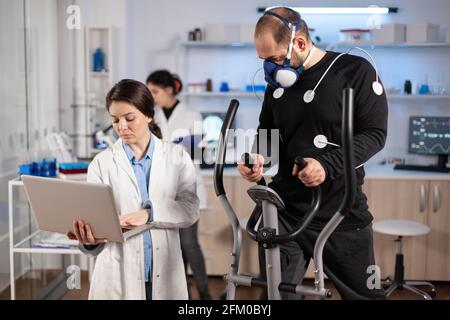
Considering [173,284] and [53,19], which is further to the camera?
[53,19]

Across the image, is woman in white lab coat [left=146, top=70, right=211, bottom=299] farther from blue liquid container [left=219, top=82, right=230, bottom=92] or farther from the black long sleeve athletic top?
the black long sleeve athletic top

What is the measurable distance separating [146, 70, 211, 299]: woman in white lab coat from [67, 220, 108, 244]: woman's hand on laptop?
25.8 inches

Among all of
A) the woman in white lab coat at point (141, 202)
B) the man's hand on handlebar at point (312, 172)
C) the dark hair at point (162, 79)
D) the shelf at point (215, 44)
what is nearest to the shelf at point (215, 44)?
the shelf at point (215, 44)

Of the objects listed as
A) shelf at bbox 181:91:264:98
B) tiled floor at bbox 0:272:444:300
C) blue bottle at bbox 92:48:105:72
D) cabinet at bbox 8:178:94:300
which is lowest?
tiled floor at bbox 0:272:444:300

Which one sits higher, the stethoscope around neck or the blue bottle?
the blue bottle

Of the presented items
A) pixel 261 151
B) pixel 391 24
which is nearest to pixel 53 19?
pixel 261 151

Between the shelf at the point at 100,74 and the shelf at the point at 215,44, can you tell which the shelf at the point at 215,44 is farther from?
the shelf at the point at 100,74

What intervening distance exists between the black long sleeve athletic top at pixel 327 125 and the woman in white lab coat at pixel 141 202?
35 centimetres

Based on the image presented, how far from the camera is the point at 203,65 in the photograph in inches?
124

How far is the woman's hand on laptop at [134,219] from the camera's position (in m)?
2.16

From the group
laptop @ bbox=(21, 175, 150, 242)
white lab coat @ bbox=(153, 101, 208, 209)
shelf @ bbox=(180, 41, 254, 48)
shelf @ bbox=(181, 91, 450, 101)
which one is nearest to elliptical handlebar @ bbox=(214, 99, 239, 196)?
laptop @ bbox=(21, 175, 150, 242)

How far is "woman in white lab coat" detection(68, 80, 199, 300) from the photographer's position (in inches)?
87.4
